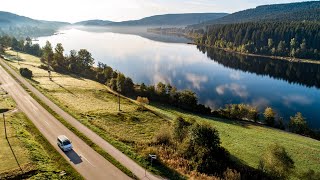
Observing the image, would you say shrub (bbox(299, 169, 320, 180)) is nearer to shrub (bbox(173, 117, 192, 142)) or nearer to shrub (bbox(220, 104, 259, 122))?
shrub (bbox(173, 117, 192, 142))

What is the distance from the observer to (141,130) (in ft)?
211

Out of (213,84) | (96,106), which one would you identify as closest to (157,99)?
(96,106)

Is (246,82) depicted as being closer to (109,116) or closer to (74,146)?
(109,116)

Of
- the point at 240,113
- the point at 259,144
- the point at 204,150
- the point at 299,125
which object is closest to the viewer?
the point at 204,150

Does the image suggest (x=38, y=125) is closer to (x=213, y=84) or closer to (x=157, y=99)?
(x=157, y=99)

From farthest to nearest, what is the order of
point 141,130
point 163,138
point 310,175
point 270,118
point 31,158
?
point 270,118 < point 141,130 < point 163,138 < point 310,175 < point 31,158

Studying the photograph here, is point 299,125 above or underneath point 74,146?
underneath

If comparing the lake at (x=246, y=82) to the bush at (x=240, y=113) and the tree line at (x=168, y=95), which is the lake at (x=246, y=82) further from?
the bush at (x=240, y=113)

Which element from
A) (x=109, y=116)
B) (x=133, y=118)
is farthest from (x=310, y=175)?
(x=109, y=116)

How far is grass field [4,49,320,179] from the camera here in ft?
182

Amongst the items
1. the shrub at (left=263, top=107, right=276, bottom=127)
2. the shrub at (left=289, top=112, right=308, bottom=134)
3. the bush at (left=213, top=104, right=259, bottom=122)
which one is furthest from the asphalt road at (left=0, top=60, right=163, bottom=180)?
the shrub at (left=289, top=112, right=308, bottom=134)

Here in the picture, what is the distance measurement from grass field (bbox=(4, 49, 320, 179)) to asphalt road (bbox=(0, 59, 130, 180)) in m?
4.56

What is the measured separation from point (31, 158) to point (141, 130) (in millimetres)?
25476

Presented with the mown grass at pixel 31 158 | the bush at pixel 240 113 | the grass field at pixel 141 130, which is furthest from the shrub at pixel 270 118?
the mown grass at pixel 31 158
